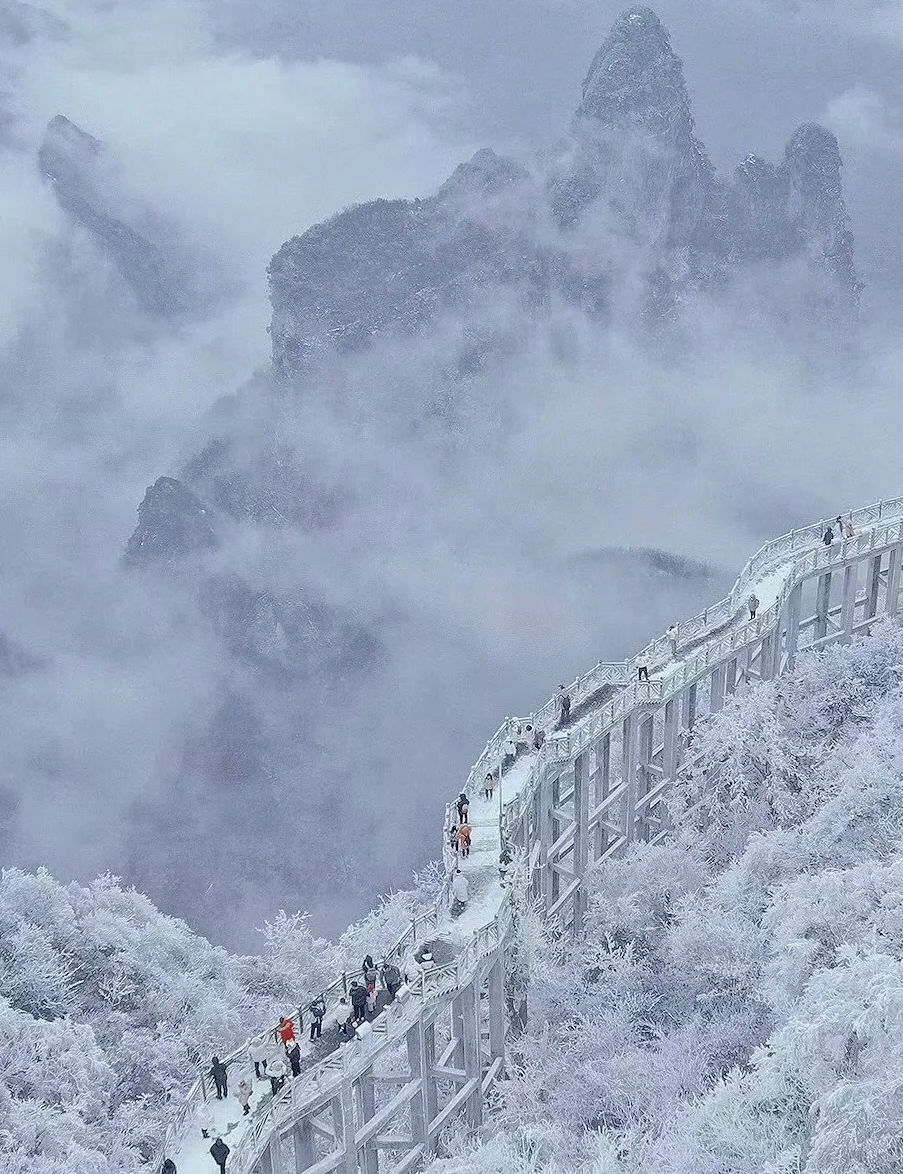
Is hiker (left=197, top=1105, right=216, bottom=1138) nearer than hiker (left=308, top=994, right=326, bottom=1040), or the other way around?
hiker (left=197, top=1105, right=216, bottom=1138)

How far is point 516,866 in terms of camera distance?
56.5m

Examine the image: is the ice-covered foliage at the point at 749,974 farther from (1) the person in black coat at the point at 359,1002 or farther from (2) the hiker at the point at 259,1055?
(2) the hiker at the point at 259,1055

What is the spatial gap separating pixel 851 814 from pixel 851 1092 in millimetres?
21587

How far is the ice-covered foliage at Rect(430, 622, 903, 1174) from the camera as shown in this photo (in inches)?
1544

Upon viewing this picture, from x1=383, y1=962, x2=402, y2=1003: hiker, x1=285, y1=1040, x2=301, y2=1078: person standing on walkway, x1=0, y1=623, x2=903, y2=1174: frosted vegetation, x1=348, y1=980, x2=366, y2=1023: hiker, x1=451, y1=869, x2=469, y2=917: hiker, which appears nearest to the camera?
x1=0, y1=623, x2=903, y2=1174: frosted vegetation

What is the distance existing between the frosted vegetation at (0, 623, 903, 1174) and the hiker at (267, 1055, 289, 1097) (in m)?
6.05

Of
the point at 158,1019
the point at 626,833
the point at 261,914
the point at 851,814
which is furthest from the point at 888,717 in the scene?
the point at 261,914

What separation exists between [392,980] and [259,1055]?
5306 millimetres

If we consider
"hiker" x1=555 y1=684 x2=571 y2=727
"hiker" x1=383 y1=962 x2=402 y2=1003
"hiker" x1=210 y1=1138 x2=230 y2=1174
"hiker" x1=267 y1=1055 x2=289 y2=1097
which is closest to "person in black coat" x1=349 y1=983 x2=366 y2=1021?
"hiker" x1=383 y1=962 x2=402 y2=1003

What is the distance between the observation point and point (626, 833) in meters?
72.4

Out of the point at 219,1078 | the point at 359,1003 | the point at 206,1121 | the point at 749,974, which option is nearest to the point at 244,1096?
the point at 219,1078

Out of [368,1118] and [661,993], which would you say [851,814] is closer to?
[661,993]

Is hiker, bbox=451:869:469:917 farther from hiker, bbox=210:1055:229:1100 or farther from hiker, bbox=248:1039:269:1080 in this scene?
hiker, bbox=210:1055:229:1100

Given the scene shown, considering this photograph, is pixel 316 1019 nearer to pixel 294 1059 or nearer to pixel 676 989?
pixel 294 1059
